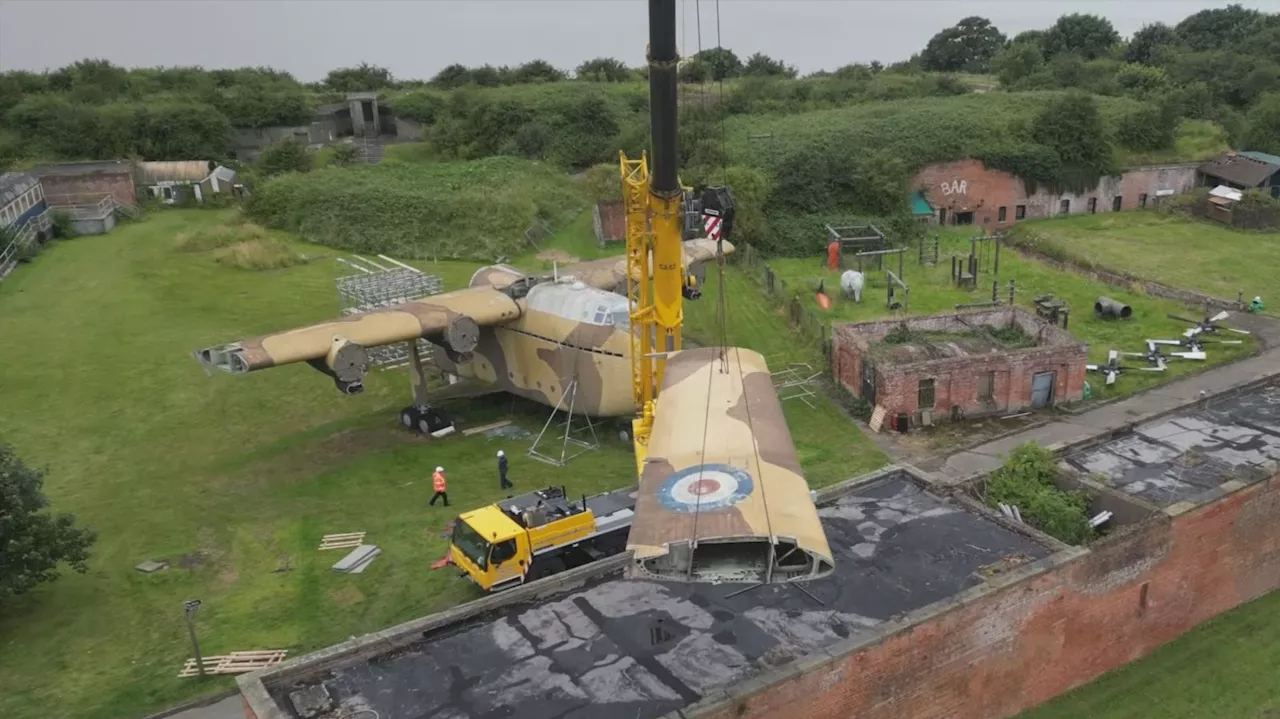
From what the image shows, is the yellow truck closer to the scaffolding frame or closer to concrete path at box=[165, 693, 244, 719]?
concrete path at box=[165, 693, 244, 719]

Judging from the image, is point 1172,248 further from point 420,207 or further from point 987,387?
point 420,207

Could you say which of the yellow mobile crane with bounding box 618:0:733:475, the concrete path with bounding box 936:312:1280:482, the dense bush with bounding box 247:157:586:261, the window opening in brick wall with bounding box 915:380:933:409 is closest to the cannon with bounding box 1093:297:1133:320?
the concrete path with bounding box 936:312:1280:482

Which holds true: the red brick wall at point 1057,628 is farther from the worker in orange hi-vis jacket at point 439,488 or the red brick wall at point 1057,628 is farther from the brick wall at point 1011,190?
the brick wall at point 1011,190

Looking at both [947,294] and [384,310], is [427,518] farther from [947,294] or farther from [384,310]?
[947,294]

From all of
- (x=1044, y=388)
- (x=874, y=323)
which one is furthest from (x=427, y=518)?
(x=1044, y=388)

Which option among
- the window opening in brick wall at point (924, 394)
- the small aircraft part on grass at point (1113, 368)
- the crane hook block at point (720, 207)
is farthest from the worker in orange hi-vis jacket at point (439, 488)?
the small aircraft part on grass at point (1113, 368)

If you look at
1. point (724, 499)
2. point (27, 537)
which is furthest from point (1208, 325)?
point (27, 537)

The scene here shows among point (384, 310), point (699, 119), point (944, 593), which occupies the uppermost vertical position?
point (699, 119)
